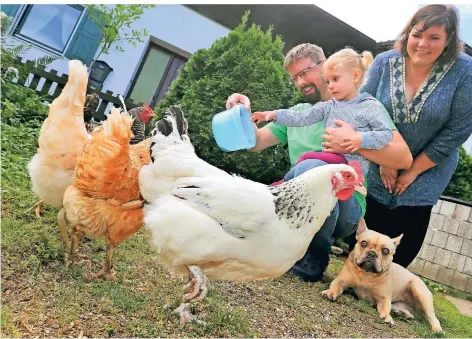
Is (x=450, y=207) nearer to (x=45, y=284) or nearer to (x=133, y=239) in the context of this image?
(x=133, y=239)

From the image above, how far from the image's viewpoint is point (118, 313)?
5.06ft

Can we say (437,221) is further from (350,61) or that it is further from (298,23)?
(298,23)

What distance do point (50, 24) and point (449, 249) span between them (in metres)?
5.01

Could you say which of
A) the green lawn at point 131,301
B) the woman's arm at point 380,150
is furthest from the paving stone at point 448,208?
the woman's arm at point 380,150

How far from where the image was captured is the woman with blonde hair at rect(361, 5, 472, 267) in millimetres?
1855

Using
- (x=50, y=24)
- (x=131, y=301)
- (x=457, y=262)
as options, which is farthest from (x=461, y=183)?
(x=50, y=24)

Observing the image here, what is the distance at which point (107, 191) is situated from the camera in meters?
1.76

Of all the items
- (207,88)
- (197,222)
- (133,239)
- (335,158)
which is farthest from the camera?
(207,88)

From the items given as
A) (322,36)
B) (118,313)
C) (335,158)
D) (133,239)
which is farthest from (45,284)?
(322,36)

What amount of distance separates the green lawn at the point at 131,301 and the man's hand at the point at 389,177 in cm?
66

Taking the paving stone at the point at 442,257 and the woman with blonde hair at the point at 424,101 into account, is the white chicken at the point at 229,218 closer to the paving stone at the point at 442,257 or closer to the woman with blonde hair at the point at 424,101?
the woman with blonde hair at the point at 424,101

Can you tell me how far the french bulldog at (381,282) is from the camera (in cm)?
223

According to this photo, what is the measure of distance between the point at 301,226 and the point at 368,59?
0.99 m

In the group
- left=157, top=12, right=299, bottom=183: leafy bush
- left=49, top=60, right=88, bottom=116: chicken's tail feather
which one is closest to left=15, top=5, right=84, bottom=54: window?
left=157, top=12, right=299, bottom=183: leafy bush
